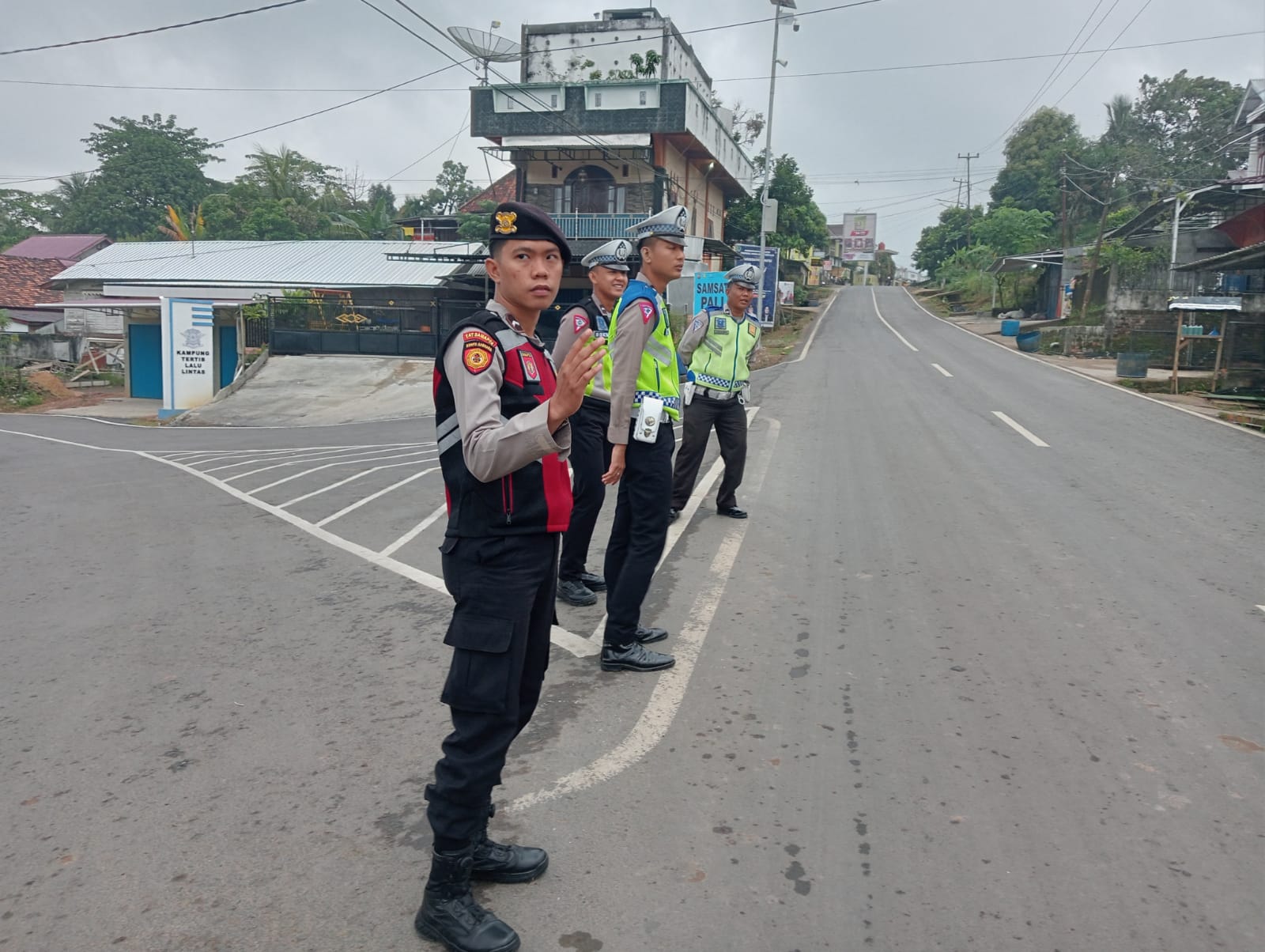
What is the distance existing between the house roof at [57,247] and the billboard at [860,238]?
8598cm

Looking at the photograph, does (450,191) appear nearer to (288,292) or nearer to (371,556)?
(288,292)

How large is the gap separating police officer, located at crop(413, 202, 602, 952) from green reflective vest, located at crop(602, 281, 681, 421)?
170 centimetres

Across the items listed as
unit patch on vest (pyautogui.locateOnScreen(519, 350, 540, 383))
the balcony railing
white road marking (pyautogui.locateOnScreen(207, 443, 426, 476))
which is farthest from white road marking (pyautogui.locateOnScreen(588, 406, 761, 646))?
the balcony railing

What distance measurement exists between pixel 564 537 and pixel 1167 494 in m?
5.80

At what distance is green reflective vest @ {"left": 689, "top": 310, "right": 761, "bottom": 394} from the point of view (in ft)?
21.1

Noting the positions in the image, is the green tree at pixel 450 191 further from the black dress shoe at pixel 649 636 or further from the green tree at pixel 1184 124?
the black dress shoe at pixel 649 636

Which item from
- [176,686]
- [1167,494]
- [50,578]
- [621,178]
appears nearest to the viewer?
[176,686]

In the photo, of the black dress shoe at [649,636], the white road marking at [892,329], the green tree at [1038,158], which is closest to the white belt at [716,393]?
the black dress shoe at [649,636]

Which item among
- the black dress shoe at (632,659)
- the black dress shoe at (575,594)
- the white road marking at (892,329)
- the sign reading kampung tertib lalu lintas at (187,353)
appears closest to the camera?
the black dress shoe at (632,659)

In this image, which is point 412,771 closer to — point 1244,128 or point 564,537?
point 564,537

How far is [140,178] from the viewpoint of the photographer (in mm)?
53344

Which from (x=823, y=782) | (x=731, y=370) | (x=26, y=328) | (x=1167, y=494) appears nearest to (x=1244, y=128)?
(x=1167, y=494)

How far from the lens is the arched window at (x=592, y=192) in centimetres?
3139

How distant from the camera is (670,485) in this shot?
432 cm
